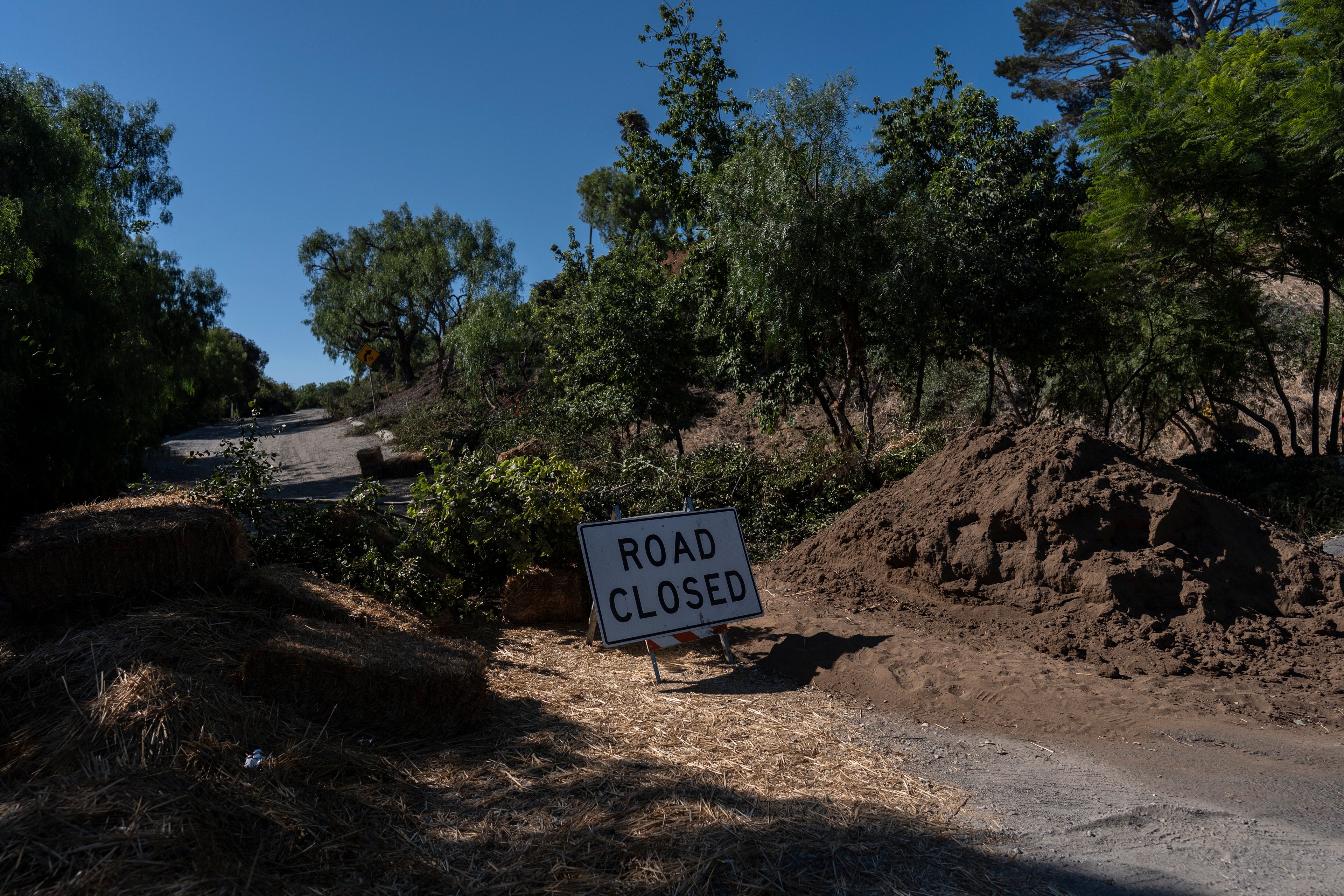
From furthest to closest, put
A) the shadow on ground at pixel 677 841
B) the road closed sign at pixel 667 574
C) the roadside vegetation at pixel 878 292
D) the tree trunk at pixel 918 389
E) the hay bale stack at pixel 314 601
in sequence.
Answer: the tree trunk at pixel 918 389, the roadside vegetation at pixel 878 292, the road closed sign at pixel 667 574, the hay bale stack at pixel 314 601, the shadow on ground at pixel 677 841

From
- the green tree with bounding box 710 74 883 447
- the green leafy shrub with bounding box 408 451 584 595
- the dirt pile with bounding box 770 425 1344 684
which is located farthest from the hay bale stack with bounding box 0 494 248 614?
the green tree with bounding box 710 74 883 447

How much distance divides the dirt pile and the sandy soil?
559 cm

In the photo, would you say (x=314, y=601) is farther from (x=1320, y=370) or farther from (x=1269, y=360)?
(x=1320, y=370)

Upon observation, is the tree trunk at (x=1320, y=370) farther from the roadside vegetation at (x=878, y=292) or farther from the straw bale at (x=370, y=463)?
the straw bale at (x=370, y=463)

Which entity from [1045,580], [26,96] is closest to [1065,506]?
[1045,580]

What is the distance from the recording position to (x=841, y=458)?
963 centimetres

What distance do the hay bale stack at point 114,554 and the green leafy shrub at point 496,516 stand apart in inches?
79.0

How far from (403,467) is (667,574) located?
39.2 ft

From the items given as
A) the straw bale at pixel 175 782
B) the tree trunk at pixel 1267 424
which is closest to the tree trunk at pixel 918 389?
the tree trunk at pixel 1267 424

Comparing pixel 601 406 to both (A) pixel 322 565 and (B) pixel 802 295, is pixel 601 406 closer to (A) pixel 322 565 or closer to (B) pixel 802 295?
(B) pixel 802 295

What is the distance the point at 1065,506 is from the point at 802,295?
501 cm

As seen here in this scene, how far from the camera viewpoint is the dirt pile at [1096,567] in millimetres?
5066

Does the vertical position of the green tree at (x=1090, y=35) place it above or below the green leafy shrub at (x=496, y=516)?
above

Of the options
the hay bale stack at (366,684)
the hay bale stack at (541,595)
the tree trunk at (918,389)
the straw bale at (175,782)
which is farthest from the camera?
the tree trunk at (918,389)
